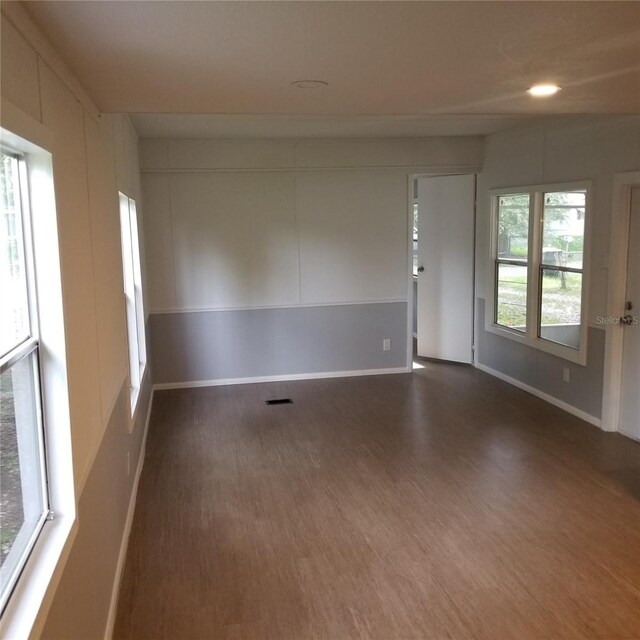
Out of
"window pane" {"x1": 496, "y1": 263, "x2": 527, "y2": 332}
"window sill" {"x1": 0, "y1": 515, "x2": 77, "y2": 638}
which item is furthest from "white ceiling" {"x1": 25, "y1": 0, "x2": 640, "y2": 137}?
"window pane" {"x1": 496, "y1": 263, "x2": 527, "y2": 332}

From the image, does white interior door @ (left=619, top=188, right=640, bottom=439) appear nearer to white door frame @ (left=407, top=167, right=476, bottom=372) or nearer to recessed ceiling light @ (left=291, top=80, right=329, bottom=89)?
white door frame @ (left=407, top=167, right=476, bottom=372)

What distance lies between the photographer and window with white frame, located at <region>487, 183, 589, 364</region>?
17.1 ft

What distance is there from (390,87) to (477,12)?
3.07 feet

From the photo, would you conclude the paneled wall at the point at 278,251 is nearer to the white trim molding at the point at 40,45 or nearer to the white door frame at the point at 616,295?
the white door frame at the point at 616,295

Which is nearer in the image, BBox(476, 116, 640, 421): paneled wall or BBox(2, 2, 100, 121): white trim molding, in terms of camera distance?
BBox(2, 2, 100, 121): white trim molding

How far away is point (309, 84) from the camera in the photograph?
8.30 feet

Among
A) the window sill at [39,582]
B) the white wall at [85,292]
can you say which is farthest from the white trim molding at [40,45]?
the window sill at [39,582]

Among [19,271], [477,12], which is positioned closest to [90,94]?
[19,271]

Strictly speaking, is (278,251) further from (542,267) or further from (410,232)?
(542,267)

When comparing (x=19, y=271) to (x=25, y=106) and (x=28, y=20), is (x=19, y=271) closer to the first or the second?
(x=25, y=106)

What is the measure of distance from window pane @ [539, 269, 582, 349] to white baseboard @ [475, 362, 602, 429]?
1.68 feet

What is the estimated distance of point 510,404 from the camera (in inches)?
222

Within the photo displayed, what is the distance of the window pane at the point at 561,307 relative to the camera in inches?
207

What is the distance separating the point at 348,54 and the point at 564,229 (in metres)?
3.86
